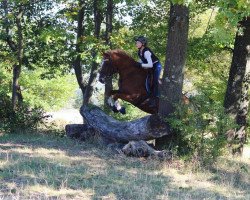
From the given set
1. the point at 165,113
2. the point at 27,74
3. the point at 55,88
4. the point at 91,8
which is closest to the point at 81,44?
the point at 91,8

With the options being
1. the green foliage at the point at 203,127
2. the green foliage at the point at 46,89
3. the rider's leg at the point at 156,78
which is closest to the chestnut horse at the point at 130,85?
the rider's leg at the point at 156,78

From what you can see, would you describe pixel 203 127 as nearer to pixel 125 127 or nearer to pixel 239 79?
pixel 125 127

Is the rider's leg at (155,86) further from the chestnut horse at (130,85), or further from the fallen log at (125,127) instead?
the fallen log at (125,127)

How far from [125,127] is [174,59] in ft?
7.53

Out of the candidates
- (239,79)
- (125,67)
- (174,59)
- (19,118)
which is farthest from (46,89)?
(174,59)

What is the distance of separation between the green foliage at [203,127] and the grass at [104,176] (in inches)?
18.2

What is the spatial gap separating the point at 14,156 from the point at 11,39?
34.7 feet

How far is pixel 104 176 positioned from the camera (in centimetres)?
830

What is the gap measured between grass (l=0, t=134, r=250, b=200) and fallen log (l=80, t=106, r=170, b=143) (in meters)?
0.75

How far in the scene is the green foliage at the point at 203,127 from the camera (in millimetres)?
10383

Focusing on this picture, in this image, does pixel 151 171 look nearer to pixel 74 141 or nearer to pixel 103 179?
pixel 103 179

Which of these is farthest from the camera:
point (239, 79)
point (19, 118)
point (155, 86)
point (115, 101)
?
point (19, 118)

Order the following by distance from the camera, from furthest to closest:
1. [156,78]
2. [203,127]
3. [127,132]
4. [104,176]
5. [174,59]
→ [156,78] → [127,132] → [174,59] → [203,127] → [104,176]

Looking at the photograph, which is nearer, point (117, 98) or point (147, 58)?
point (147, 58)
